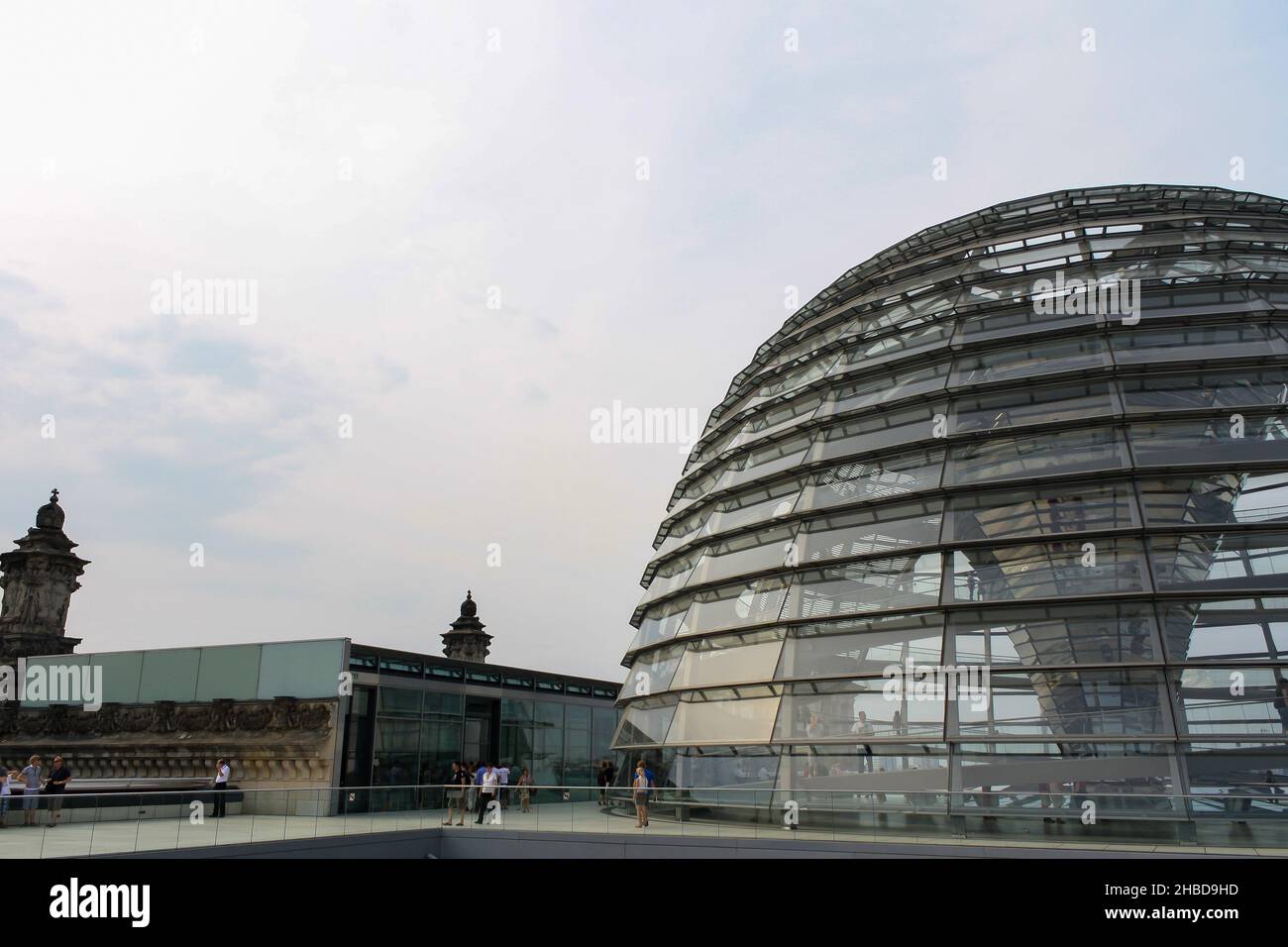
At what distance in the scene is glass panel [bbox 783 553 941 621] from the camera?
1694 centimetres

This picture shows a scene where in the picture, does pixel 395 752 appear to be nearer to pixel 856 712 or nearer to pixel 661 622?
pixel 661 622

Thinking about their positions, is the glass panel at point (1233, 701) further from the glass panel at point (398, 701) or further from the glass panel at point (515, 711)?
the glass panel at point (515, 711)

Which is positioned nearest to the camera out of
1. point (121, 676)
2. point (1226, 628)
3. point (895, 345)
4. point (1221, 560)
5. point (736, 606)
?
point (1226, 628)

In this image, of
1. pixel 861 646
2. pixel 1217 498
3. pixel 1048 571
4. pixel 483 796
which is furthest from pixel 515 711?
pixel 1217 498

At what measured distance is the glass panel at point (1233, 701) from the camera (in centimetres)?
1390

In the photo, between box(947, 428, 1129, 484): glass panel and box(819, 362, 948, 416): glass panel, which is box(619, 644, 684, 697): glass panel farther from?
box(947, 428, 1129, 484): glass panel

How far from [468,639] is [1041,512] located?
7195 cm

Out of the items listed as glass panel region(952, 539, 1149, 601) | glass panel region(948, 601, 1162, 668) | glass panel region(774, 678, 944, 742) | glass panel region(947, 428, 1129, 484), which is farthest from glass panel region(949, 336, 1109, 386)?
glass panel region(774, 678, 944, 742)

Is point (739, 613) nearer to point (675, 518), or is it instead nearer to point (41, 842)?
point (675, 518)

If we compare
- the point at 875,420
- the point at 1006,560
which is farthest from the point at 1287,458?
the point at 875,420

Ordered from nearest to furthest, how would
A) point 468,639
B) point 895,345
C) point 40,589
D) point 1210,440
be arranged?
point 1210,440 < point 895,345 < point 40,589 < point 468,639

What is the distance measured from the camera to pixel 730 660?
18.7 m

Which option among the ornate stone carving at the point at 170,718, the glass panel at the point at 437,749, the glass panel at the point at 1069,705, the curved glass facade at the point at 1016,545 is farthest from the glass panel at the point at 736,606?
the glass panel at the point at 437,749

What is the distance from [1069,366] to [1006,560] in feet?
15.3
